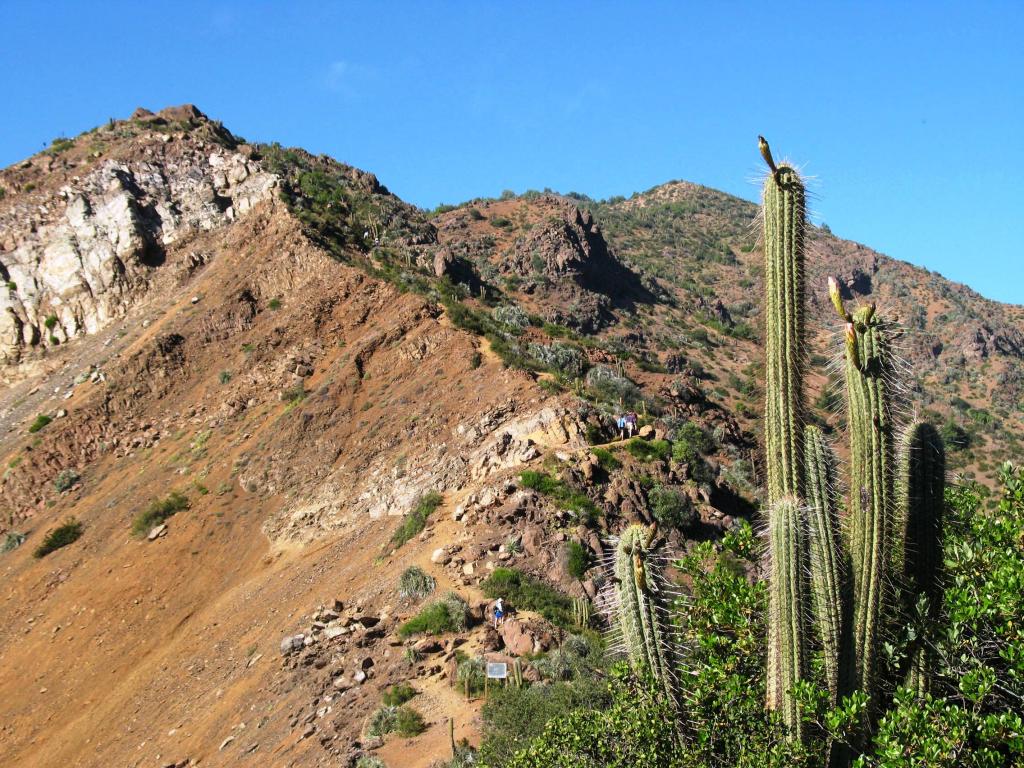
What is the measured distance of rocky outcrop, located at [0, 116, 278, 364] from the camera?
4034 cm

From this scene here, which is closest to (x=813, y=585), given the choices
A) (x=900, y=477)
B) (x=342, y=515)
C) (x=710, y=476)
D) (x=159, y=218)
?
(x=900, y=477)

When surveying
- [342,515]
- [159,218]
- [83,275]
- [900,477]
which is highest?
[159,218]

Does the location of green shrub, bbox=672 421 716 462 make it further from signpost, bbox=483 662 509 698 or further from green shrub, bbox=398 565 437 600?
signpost, bbox=483 662 509 698

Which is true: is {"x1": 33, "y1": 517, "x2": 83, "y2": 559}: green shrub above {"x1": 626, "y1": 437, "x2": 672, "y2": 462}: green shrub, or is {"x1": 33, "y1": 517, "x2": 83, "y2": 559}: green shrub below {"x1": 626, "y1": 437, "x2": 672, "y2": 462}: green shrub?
below

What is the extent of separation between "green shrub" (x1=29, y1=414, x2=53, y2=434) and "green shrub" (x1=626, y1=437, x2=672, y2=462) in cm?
2340

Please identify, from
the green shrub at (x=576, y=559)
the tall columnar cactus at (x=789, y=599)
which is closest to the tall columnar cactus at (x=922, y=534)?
the tall columnar cactus at (x=789, y=599)

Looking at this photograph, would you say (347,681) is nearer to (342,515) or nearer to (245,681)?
(245,681)

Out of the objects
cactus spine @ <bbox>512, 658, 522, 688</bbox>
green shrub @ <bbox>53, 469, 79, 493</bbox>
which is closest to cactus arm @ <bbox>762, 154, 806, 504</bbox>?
cactus spine @ <bbox>512, 658, 522, 688</bbox>

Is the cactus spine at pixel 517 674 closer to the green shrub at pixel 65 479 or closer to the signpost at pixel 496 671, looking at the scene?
the signpost at pixel 496 671

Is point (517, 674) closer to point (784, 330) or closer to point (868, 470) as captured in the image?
point (868, 470)

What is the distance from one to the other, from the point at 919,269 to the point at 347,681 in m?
74.6

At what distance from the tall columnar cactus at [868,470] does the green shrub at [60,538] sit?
25.7 meters

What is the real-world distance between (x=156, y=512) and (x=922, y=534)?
23734 millimetres

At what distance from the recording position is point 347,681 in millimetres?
15453
